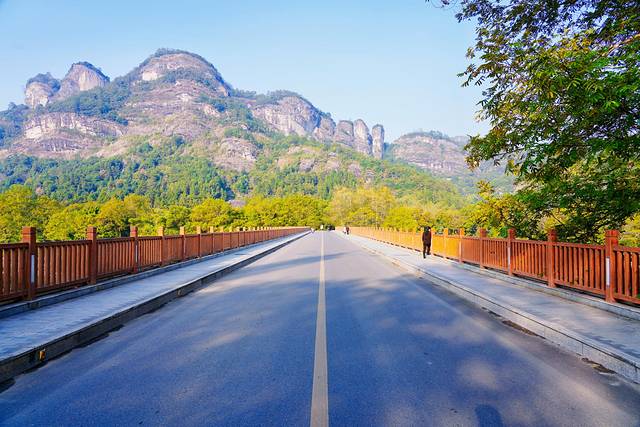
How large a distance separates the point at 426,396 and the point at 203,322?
14.8ft

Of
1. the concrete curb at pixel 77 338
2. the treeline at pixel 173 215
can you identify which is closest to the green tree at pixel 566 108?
the concrete curb at pixel 77 338

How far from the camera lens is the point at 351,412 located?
375 cm

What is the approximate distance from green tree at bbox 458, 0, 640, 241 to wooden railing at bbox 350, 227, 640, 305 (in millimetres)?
1478

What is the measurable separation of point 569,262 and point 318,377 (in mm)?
7296

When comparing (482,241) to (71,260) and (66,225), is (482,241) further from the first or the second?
(66,225)

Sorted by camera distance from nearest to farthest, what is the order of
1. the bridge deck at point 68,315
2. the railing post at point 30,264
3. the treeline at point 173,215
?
the bridge deck at point 68,315 → the railing post at point 30,264 → the treeline at point 173,215

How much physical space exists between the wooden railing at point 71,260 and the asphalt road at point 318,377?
2166mm

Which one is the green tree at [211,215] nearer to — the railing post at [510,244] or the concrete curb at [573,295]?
the railing post at [510,244]

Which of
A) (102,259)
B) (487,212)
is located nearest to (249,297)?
(102,259)

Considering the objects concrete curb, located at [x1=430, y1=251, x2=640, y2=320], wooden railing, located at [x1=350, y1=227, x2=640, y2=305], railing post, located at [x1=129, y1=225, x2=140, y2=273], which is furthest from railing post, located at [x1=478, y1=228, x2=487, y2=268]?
railing post, located at [x1=129, y1=225, x2=140, y2=273]

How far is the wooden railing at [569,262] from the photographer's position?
25.1 ft

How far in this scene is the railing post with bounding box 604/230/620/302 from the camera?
796cm

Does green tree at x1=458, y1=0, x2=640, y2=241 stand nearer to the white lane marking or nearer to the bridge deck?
the white lane marking

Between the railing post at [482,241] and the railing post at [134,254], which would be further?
the railing post at [482,241]
